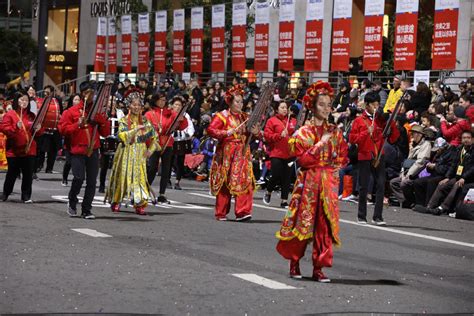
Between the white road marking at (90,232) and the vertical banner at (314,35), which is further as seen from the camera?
the vertical banner at (314,35)

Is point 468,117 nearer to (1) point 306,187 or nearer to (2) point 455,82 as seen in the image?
(2) point 455,82

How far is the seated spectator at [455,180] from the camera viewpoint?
20.2 m

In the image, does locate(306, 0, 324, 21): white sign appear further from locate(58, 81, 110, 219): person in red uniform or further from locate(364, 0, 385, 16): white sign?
locate(58, 81, 110, 219): person in red uniform

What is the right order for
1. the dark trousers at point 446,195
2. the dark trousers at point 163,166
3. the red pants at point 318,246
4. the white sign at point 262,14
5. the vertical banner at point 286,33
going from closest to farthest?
the red pants at point 318,246
the dark trousers at point 446,195
the dark trousers at point 163,166
the vertical banner at point 286,33
the white sign at point 262,14

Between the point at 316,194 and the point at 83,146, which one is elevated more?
the point at 83,146

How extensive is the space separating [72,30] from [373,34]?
39.7m

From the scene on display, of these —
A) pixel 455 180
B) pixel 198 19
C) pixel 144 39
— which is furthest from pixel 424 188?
pixel 144 39

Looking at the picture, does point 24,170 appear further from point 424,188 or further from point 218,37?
point 218,37

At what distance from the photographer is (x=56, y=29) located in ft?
218

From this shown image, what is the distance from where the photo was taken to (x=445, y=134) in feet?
71.3

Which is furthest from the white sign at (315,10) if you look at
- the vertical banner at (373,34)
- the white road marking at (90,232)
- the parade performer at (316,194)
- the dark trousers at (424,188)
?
the parade performer at (316,194)

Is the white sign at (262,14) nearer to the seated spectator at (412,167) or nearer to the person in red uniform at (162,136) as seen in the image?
the seated spectator at (412,167)

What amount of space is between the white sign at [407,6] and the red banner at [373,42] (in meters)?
0.72

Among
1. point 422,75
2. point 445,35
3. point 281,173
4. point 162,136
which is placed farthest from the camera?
point 422,75
